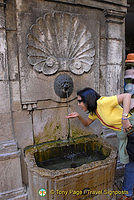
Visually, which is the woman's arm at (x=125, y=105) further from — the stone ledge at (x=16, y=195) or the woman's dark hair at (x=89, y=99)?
the stone ledge at (x=16, y=195)

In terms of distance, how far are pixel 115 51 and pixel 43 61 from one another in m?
1.51

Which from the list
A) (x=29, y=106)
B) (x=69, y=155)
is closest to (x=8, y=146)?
(x=29, y=106)

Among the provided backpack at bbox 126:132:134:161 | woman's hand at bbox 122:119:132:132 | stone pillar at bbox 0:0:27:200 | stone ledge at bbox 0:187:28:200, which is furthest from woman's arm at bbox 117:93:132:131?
stone ledge at bbox 0:187:28:200

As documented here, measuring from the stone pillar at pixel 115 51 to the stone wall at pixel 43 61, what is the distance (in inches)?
0.7

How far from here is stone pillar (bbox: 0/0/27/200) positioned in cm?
229

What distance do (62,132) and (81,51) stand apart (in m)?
1.53

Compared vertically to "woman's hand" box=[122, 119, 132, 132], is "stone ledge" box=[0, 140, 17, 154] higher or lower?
lower

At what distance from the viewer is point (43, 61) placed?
8.21 ft

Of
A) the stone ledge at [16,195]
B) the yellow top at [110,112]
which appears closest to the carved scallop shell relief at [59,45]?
the yellow top at [110,112]

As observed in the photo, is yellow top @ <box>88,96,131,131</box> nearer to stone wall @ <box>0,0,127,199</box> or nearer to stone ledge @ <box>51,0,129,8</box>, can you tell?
stone wall @ <box>0,0,127,199</box>

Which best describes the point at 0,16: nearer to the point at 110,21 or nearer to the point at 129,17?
the point at 110,21

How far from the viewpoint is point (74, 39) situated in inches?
105

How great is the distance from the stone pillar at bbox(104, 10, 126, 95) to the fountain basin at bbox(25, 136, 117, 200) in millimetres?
1199

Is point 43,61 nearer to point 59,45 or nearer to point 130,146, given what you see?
point 59,45
